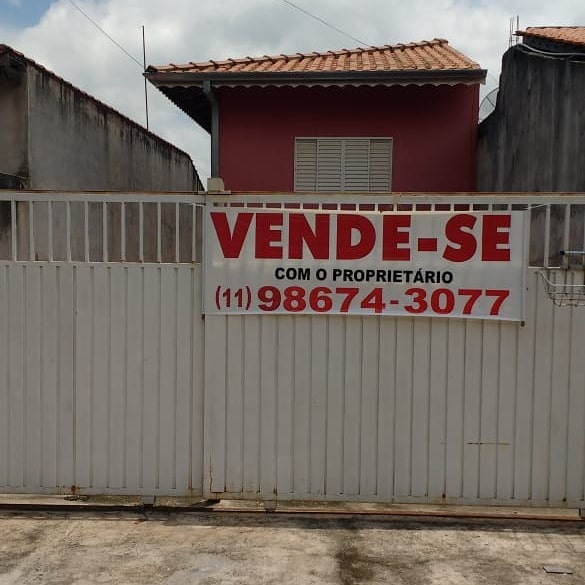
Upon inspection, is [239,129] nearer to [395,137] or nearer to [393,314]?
[395,137]

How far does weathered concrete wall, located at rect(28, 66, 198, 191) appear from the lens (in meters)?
7.92

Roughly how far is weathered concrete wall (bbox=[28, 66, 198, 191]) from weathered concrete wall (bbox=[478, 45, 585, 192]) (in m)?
6.48

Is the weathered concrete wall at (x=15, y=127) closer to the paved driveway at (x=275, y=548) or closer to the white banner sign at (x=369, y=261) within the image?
the white banner sign at (x=369, y=261)

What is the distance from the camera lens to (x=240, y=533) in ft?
14.1

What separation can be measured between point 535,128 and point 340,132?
2772 mm

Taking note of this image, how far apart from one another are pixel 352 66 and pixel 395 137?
124 centimetres

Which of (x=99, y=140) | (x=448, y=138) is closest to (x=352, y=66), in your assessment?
(x=448, y=138)

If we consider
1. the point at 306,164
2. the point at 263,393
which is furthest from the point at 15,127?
the point at 263,393

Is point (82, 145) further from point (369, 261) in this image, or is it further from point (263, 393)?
point (369, 261)

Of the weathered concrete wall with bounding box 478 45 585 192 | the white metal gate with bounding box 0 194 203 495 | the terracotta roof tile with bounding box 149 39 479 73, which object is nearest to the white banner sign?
the white metal gate with bounding box 0 194 203 495

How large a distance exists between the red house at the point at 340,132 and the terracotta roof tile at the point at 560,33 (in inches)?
37.9

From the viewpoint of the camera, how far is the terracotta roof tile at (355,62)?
25.9 feet

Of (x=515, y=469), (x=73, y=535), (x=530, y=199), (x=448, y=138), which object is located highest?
(x=448, y=138)

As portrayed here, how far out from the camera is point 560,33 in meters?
7.39
